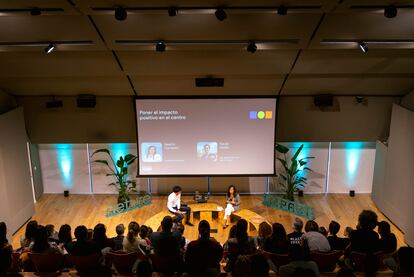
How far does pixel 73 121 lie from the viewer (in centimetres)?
905

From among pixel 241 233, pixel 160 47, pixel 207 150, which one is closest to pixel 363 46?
pixel 160 47

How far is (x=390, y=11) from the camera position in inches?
217

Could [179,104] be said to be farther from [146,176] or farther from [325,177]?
[325,177]

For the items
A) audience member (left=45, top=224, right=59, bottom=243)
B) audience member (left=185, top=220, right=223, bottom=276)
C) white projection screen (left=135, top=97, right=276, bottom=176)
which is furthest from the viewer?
white projection screen (left=135, top=97, right=276, bottom=176)

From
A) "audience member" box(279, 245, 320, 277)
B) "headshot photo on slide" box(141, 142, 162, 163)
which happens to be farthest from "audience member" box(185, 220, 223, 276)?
"headshot photo on slide" box(141, 142, 162, 163)

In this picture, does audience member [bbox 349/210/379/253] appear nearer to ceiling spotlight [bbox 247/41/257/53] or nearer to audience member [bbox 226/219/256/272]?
audience member [bbox 226/219/256/272]

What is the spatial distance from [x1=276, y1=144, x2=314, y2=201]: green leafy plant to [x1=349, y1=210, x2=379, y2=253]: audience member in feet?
12.2

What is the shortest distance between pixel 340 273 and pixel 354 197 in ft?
20.0

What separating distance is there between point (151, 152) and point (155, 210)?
117 centimetres

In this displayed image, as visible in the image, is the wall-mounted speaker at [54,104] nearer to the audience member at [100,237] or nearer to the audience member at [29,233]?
the audience member at [29,233]

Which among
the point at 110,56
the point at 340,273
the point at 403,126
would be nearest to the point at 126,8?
the point at 110,56

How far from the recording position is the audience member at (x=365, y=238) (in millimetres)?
5375

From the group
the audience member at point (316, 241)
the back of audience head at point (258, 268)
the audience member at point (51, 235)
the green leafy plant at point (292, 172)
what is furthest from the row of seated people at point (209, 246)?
the green leafy plant at point (292, 172)

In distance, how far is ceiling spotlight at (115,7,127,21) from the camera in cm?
554
